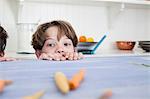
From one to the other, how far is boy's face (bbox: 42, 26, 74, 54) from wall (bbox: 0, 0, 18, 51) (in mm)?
831

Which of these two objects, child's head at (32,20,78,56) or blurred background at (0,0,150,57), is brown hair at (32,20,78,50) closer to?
child's head at (32,20,78,56)

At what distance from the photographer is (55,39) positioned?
1209mm

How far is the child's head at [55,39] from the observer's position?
3.92 ft

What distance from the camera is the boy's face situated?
1.18 meters

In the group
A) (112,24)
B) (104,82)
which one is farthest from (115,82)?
(112,24)

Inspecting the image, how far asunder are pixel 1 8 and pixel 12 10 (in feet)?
0.27

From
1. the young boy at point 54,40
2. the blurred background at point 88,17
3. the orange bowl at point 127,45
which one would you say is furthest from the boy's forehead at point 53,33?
the orange bowl at point 127,45

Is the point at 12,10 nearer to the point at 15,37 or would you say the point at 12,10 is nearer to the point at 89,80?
the point at 15,37

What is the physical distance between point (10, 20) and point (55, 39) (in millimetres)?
907

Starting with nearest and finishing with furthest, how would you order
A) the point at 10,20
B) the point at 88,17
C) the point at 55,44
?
the point at 55,44
the point at 10,20
the point at 88,17

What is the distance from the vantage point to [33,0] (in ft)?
6.70

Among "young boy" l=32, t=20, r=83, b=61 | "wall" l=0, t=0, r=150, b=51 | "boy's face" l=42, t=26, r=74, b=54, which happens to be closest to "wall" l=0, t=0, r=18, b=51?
"wall" l=0, t=0, r=150, b=51

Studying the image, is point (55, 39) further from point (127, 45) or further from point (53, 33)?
point (127, 45)

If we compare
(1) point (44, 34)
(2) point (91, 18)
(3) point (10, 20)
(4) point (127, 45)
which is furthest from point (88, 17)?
(1) point (44, 34)
